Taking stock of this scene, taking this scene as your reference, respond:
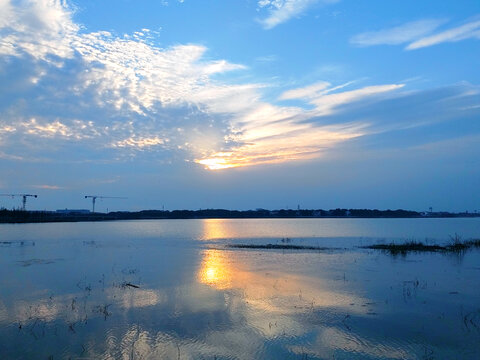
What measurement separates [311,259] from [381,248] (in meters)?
9.75

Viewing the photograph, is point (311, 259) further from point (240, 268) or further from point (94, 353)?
point (94, 353)

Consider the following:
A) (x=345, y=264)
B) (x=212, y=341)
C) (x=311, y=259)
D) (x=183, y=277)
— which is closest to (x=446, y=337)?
(x=212, y=341)

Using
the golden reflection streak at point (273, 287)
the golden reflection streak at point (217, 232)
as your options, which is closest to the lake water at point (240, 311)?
the golden reflection streak at point (273, 287)

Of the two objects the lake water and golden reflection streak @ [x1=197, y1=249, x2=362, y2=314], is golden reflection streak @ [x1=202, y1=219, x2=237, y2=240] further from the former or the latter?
the lake water

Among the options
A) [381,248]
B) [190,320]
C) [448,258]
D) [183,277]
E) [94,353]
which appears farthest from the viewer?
[381,248]

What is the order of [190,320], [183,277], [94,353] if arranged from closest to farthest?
[94,353]
[190,320]
[183,277]

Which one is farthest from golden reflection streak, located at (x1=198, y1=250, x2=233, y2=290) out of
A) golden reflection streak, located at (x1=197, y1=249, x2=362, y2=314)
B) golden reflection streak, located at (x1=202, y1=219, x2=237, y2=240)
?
golden reflection streak, located at (x1=202, y1=219, x2=237, y2=240)

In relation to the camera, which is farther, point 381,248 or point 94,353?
point 381,248

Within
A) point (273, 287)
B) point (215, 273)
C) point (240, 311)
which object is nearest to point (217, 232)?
→ point (215, 273)

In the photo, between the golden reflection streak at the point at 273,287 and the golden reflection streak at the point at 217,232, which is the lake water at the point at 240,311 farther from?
the golden reflection streak at the point at 217,232

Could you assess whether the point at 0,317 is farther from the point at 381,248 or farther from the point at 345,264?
the point at 381,248

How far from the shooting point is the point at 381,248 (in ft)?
108

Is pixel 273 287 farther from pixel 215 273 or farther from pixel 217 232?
pixel 217 232

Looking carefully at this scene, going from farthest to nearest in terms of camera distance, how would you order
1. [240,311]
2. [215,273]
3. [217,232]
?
[217,232], [215,273], [240,311]
